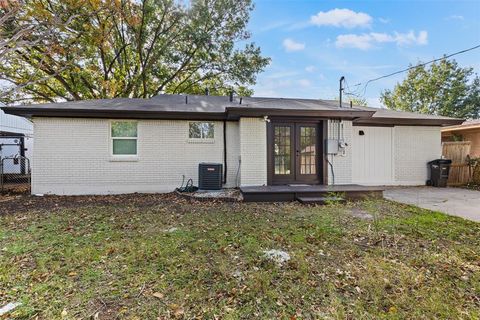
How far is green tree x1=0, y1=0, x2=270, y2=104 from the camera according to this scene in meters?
13.9

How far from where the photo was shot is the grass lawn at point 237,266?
2.39 metres

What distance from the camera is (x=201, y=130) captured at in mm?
8984

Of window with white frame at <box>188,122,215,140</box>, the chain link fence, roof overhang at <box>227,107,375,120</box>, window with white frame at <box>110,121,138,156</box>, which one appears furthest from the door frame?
the chain link fence

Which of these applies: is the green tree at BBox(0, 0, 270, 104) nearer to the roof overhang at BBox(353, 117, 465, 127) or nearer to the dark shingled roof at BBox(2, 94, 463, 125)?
the dark shingled roof at BBox(2, 94, 463, 125)

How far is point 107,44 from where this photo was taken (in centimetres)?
1498

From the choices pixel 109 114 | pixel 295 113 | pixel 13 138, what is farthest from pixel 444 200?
pixel 13 138

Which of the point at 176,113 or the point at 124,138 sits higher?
the point at 176,113

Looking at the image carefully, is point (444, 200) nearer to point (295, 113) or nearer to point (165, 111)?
point (295, 113)

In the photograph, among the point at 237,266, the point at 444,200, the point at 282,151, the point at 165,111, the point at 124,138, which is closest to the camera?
the point at 237,266

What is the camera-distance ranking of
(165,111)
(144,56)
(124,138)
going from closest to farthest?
(165,111)
(124,138)
(144,56)

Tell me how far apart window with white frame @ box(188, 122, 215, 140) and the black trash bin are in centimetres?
875

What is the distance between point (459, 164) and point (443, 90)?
2053 cm

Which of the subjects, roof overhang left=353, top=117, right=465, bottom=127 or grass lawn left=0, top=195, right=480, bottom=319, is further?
roof overhang left=353, top=117, right=465, bottom=127

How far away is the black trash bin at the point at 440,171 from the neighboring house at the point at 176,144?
3.86 metres
